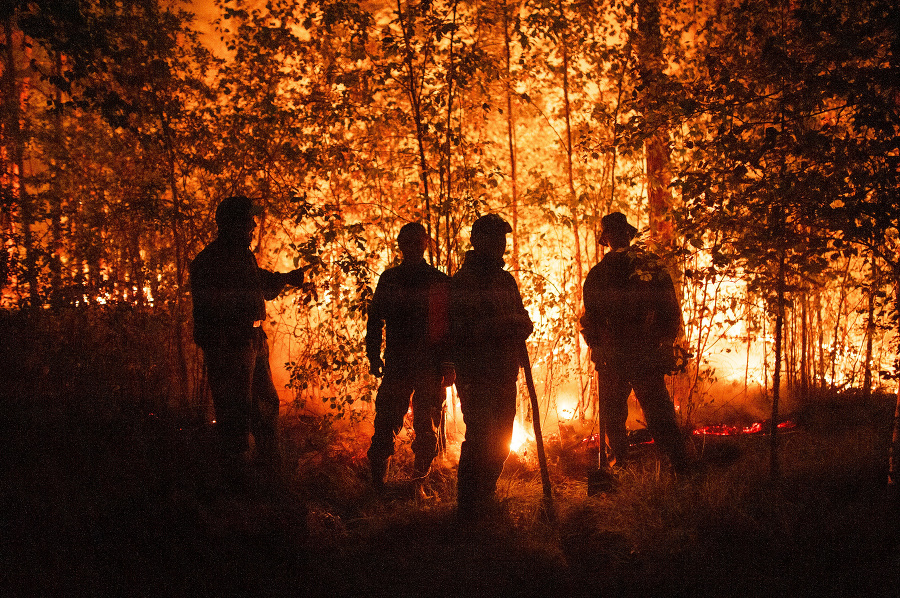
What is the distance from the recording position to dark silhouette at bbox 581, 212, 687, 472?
4188mm

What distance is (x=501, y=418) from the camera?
3721 millimetres

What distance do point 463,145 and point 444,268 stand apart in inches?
56.6

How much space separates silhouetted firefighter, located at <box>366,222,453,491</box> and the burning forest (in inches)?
9.1

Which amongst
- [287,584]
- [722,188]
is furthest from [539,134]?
[287,584]

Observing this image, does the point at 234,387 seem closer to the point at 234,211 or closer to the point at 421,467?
the point at 234,211

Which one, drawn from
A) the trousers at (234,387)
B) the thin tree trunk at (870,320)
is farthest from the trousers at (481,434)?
the thin tree trunk at (870,320)

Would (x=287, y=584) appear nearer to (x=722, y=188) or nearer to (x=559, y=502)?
(x=559, y=502)

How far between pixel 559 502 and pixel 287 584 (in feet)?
6.87

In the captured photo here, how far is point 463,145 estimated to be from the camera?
5.01m

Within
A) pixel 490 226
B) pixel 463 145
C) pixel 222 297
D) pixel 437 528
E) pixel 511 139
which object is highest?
pixel 511 139

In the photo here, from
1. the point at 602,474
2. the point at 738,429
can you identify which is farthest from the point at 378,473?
the point at 738,429

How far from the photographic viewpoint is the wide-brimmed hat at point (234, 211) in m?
4.16

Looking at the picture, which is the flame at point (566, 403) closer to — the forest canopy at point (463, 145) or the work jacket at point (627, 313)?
the forest canopy at point (463, 145)

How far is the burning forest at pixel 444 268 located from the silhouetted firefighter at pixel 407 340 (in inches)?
9.1
